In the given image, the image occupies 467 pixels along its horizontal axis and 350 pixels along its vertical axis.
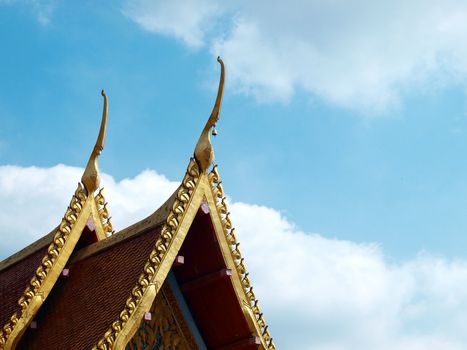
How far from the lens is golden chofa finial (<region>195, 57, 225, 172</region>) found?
9453mm

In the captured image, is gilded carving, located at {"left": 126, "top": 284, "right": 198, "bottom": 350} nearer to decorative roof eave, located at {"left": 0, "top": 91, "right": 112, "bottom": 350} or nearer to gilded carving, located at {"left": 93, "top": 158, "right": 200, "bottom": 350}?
gilded carving, located at {"left": 93, "top": 158, "right": 200, "bottom": 350}

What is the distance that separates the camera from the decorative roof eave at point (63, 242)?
8984 millimetres

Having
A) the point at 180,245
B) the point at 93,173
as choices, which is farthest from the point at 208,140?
the point at 93,173

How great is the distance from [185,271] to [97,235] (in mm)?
1030

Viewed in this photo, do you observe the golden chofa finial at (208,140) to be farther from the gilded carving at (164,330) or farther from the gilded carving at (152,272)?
the gilded carving at (164,330)

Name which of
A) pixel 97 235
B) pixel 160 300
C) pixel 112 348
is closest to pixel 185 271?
pixel 160 300

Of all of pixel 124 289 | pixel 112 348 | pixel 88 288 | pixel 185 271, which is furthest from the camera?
pixel 185 271

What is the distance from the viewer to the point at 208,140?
31.1 ft

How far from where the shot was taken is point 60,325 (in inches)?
362

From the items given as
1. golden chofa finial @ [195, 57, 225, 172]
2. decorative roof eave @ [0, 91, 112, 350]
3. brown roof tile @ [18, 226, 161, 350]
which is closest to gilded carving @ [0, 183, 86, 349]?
decorative roof eave @ [0, 91, 112, 350]

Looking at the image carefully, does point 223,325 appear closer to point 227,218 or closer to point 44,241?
point 227,218

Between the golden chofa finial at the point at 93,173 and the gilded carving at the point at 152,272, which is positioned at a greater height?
the golden chofa finial at the point at 93,173

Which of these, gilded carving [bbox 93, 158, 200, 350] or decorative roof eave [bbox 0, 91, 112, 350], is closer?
gilded carving [bbox 93, 158, 200, 350]

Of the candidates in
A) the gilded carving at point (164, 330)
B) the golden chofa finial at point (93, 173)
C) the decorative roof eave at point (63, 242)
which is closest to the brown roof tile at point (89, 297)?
the decorative roof eave at point (63, 242)
